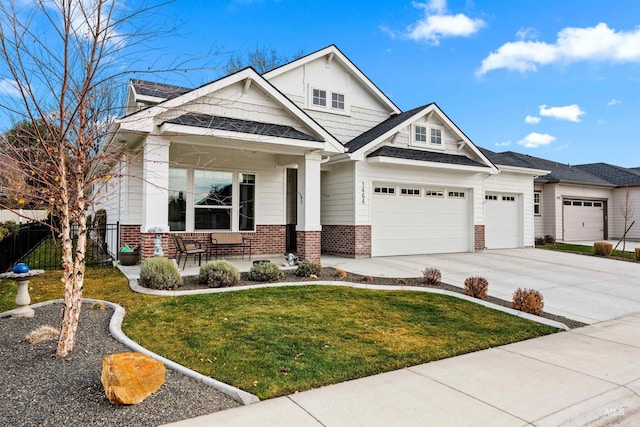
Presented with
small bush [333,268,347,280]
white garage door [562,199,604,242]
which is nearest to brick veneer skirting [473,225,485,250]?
white garage door [562,199,604,242]

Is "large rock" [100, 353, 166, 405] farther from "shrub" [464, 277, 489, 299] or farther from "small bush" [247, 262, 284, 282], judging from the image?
"shrub" [464, 277, 489, 299]

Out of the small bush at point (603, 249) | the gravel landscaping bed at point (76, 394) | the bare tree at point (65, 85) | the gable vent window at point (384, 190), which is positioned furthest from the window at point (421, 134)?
the gravel landscaping bed at point (76, 394)

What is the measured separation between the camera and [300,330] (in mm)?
5719

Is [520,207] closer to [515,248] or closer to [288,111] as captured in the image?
[515,248]

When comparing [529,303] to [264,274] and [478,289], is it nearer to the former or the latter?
[478,289]

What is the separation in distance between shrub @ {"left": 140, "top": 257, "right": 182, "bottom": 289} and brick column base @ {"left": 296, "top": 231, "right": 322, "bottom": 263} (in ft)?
14.7

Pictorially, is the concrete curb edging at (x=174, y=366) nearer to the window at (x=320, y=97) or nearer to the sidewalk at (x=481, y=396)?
the sidewalk at (x=481, y=396)

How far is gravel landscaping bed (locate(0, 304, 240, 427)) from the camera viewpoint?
10.8ft

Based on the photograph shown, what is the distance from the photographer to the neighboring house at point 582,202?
72.1ft

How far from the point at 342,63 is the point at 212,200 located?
812 cm

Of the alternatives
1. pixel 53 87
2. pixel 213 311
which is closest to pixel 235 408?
pixel 213 311

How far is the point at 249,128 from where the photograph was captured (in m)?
10.6

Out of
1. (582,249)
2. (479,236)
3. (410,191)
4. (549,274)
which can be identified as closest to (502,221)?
(479,236)

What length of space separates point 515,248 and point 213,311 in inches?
642
